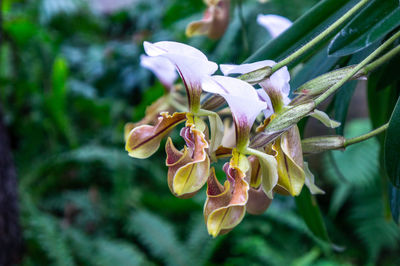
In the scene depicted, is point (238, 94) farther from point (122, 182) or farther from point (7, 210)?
point (122, 182)

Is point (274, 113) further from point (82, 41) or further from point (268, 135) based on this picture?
point (82, 41)

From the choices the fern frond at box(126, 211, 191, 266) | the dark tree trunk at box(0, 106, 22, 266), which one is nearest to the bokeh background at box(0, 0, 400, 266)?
the fern frond at box(126, 211, 191, 266)

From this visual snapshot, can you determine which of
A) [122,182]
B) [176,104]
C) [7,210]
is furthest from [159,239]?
[176,104]

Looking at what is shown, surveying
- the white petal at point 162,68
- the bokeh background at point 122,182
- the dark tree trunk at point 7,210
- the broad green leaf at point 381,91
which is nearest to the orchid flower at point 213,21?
the white petal at point 162,68

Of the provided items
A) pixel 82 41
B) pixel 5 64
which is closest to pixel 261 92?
pixel 5 64

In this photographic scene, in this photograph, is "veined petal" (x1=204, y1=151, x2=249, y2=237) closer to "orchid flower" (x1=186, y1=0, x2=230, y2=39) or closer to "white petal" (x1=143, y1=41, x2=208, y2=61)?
"white petal" (x1=143, y1=41, x2=208, y2=61)

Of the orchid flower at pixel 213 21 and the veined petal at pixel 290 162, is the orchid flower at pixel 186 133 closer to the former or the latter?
the veined petal at pixel 290 162

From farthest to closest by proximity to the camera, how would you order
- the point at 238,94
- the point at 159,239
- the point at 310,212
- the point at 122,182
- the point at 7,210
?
the point at 122,182, the point at 159,239, the point at 7,210, the point at 310,212, the point at 238,94
